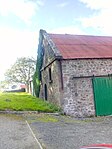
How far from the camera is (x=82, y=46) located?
19.9 metres

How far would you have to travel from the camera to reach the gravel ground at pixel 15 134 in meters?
9.42

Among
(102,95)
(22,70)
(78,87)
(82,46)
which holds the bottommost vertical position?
(102,95)

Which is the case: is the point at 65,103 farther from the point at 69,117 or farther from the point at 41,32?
the point at 41,32

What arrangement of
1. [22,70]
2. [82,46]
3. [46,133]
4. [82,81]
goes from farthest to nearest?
[22,70] < [82,46] < [82,81] < [46,133]

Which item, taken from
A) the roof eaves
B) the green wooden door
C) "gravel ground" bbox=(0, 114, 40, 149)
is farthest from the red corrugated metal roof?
"gravel ground" bbox=(0, 114, 40, 149)

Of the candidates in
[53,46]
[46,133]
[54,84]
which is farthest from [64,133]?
[53,46]

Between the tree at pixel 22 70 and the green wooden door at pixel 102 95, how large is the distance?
3286 cm

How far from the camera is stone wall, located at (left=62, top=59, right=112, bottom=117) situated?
17094 mm

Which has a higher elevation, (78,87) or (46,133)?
(78,87)

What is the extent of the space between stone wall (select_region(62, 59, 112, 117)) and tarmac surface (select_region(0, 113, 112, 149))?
1031mm

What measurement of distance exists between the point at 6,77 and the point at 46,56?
32.8 m

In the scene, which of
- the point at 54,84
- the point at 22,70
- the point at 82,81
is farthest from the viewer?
the point at 22,70

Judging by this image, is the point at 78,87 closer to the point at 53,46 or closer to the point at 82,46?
the point at 53,46

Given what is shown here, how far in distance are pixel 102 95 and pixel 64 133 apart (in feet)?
22.4
